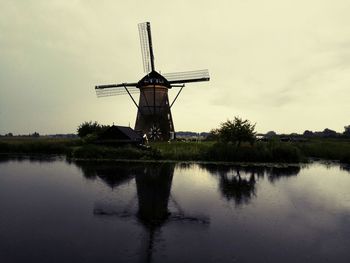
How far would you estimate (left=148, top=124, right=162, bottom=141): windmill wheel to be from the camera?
49.8 metres

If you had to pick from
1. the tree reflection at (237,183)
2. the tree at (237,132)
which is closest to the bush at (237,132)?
the tree at (237,132)

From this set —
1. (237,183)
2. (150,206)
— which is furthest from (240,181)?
(150,206)

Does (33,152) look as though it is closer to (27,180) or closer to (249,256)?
(27,180)

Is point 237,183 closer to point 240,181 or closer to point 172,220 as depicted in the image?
point 240,181

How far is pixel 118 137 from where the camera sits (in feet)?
144

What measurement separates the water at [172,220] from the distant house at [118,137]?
1838cm

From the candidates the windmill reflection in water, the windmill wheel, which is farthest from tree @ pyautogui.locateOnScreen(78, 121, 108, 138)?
the windmill reflection in water

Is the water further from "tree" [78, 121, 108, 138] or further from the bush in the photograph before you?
"tree" [78, 121, 108, 138]

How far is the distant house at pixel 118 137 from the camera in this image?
43.4 metres

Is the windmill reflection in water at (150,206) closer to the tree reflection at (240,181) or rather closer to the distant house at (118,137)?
the tree reflection at (240,181)

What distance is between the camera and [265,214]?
49.7 ft

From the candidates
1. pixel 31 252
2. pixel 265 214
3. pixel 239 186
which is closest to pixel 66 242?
pixel 31 252

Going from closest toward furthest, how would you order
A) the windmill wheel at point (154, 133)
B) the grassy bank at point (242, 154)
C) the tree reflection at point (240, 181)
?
the tree reflection at point (240, 181) < the grassy bank at point (242, 154) < the windmill wheel at point (154, 133)

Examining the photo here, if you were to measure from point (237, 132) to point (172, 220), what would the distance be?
29.1 metres
